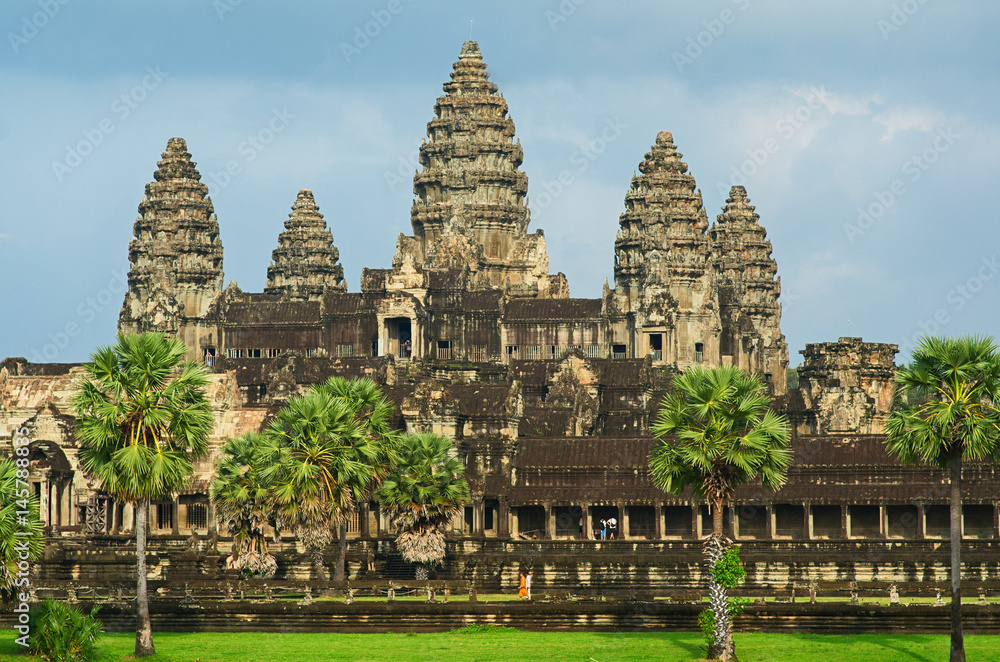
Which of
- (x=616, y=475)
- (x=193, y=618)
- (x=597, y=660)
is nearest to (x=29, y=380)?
(x=616, y=475)

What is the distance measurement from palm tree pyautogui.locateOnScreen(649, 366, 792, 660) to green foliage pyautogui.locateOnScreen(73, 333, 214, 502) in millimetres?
13358

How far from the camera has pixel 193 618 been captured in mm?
56062

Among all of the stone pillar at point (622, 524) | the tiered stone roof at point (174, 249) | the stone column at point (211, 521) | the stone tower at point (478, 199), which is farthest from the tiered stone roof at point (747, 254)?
the stone column at point (211, 521)

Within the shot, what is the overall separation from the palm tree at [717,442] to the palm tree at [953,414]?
346cm

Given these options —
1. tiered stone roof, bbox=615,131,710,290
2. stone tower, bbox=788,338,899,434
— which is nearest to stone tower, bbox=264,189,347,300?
tiered stone roof, bbox=615,131,710,290

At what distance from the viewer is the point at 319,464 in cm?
6400

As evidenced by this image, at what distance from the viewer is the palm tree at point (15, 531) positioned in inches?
1741

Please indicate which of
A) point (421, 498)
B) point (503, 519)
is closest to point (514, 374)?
point (503, 519)

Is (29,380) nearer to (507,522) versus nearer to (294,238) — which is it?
(507,522)

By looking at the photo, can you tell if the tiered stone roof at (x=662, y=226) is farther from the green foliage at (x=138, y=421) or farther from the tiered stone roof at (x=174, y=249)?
the green foliage at (x=138, y=421)

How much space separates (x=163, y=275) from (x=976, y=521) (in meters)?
73.7

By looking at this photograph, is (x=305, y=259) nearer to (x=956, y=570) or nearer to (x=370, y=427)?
(x=370, y=427)

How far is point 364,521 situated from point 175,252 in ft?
187

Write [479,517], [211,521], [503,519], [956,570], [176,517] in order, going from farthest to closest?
[176,517] < [211,521] < [479,517] < [503,519] < [956,570]
